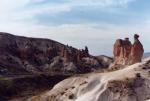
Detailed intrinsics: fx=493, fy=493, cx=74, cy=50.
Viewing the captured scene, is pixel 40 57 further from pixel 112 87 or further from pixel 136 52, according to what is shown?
pixel 112 87

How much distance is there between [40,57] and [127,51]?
8058cm

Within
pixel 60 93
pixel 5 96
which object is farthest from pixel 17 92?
pixel 60 93

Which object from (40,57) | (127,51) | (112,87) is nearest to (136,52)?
(127,51)

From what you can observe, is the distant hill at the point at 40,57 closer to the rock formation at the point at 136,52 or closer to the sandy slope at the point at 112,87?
the rock formation at the point at 136,52

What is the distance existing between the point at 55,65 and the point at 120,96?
9545cm

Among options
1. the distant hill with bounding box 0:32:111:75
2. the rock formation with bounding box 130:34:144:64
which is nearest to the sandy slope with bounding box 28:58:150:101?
the rock formation with bounding box 130:34:144:64

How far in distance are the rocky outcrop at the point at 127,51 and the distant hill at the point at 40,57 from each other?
163 ft

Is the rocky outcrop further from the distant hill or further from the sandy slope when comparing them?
the distant hill

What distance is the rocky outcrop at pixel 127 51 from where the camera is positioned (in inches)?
3088

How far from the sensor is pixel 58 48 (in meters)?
175

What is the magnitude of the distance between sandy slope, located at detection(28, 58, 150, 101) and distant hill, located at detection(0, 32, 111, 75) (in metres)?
68.5

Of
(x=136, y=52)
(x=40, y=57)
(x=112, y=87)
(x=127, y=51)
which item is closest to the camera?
(x=112, y=87)

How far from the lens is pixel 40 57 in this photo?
532 feet

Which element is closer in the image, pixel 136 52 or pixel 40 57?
pixel 136 52
